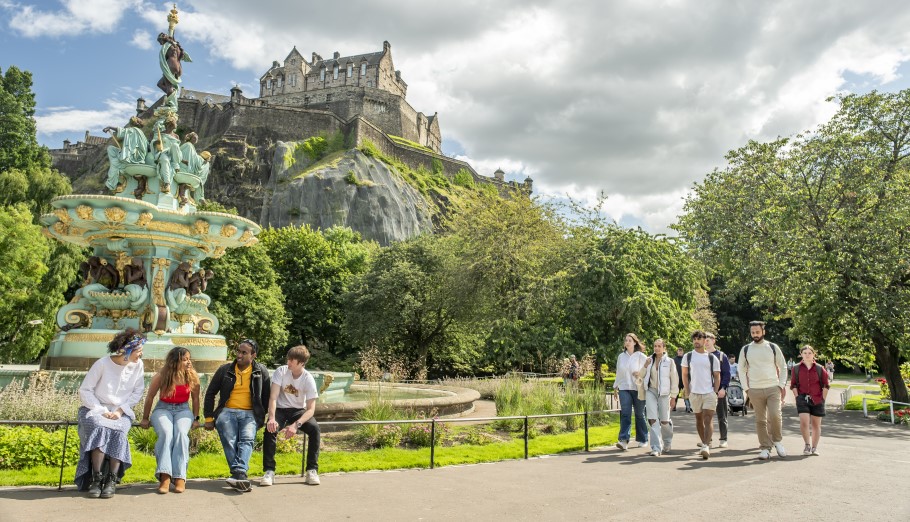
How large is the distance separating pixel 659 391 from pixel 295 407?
541 centimetres

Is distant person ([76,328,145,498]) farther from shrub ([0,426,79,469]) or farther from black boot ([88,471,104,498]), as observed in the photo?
shrub ([0,426,79,469])

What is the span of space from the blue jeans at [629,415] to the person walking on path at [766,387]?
1601 millimetres

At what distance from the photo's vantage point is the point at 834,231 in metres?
17.2

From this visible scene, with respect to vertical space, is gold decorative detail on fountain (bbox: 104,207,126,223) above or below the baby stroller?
above

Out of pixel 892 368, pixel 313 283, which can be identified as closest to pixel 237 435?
pixel 892 368

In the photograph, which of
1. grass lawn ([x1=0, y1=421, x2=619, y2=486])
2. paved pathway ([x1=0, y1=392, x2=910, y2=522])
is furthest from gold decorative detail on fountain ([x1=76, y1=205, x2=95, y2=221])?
paved pathway ([x1=0, y1=392, x2=910, y2=522])

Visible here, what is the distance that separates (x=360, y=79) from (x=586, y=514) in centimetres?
9506

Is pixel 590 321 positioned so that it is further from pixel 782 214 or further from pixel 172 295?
pixel 172 295

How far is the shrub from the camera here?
21.1 feet

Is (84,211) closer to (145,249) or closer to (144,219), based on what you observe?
(144,219)

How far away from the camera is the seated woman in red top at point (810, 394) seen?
9258mm

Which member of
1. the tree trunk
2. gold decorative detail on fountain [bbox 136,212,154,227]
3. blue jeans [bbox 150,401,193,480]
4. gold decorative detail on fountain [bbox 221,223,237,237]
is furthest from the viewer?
the tree trunk

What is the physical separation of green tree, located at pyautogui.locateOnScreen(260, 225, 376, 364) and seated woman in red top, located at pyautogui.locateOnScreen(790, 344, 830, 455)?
3053cm

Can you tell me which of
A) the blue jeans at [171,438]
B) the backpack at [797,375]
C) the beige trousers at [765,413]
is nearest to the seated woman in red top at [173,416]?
the blue jeans at [171,438]
